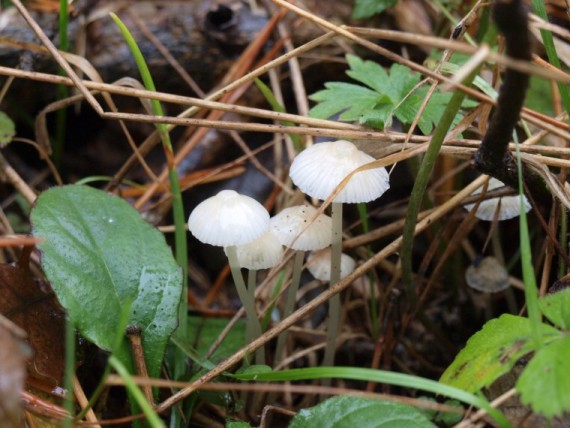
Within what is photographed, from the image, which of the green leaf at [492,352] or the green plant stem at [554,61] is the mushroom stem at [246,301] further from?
the green plant stem at [554,61]

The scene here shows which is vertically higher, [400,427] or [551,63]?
[551,63]

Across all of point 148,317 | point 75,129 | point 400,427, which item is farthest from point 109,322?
point 75,129

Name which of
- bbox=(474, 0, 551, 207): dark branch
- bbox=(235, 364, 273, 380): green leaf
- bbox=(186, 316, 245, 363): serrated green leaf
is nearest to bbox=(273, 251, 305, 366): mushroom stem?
bbox=(186, 316, 245, 363): serrated green leaf

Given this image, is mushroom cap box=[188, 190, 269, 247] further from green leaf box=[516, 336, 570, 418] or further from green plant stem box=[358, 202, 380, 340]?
green leaf box=[516, 336, 570, 418]

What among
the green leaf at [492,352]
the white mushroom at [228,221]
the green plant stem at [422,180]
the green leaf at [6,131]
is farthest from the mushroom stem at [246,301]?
the green leaf at [6,131]

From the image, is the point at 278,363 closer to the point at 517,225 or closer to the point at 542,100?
the point at 517,225

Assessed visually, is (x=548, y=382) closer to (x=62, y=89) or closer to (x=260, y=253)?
(x=260, y=253)
